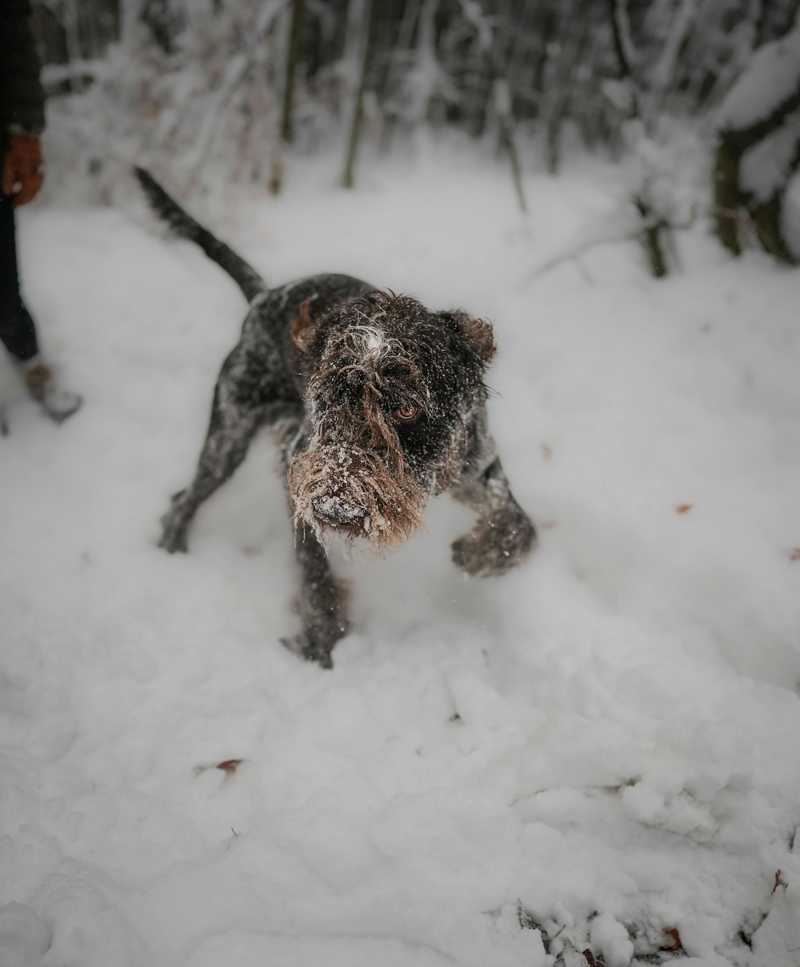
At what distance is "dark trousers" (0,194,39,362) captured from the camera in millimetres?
2957

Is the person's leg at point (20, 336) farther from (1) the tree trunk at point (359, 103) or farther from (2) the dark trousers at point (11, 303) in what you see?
(1) the tree trunk at point (359, 103)

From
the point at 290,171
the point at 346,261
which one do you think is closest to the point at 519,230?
the point at 346,261

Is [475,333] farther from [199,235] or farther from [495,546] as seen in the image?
[199,235]

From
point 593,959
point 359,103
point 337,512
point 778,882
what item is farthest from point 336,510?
point 359,103

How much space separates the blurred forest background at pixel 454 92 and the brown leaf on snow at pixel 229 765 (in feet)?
13.8

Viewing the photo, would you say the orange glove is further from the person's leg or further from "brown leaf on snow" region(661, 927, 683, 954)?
"brown leaf on snow" region(661, 927, 683, 954)

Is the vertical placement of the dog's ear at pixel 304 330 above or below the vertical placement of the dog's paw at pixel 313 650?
above

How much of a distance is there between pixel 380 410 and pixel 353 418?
4.2 inches

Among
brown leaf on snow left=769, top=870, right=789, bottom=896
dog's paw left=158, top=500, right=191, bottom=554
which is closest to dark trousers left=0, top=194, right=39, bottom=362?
dog's paw left=158, top=500, right=191, bottom=554

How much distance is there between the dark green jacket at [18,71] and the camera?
2727 mm

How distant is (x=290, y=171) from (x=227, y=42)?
3.77ft

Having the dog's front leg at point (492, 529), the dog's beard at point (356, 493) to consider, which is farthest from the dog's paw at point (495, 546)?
the dog's beard at point (356, 493)

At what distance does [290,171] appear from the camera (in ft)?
19.5

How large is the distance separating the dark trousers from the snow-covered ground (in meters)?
0.46
